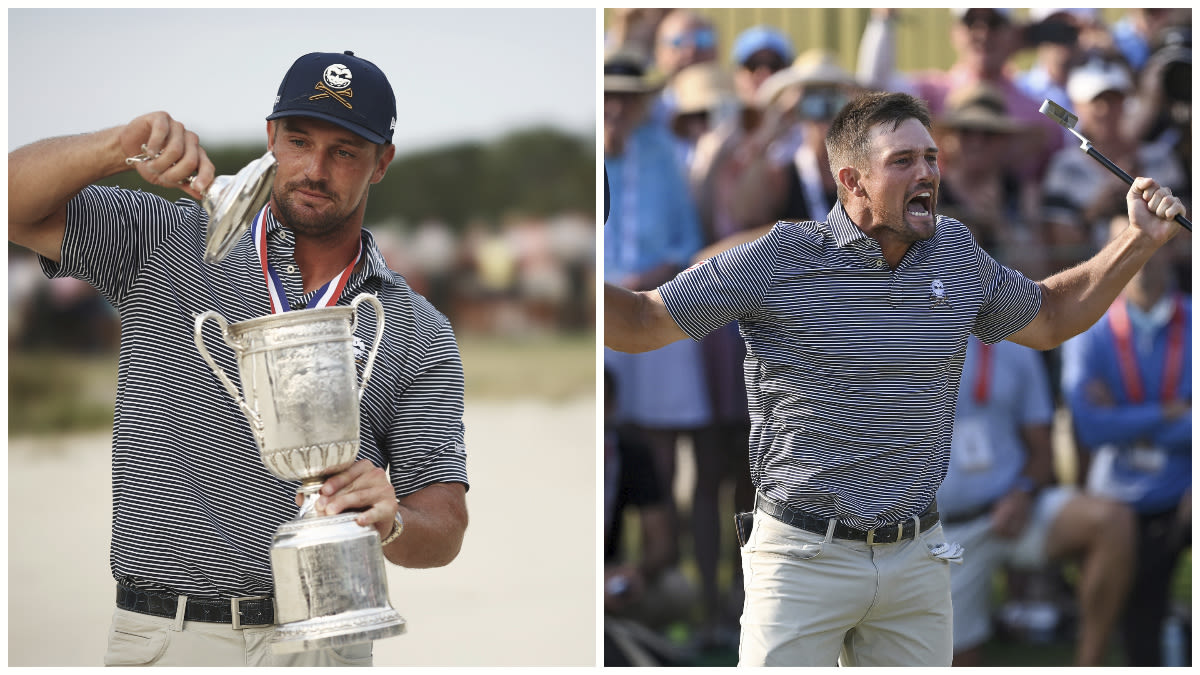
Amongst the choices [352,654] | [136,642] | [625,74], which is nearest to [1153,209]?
[352,654]

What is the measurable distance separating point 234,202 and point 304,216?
1.57 feet

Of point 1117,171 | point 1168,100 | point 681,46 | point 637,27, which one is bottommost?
point 1117,171

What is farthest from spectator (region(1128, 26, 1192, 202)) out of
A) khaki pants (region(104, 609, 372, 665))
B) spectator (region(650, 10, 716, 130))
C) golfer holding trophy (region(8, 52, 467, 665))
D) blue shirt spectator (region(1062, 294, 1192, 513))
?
khaki pants (region(104, 609, 372, 665))

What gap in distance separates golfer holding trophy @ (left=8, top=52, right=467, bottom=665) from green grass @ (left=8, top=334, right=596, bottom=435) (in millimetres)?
5048

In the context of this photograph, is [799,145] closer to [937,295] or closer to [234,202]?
[937,295]

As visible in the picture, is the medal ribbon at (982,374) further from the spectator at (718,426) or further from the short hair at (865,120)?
the short hair at (865,120)

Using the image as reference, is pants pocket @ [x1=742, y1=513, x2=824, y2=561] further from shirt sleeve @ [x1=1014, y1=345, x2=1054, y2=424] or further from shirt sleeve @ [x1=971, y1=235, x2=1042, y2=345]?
shirt sleeve @ [x1=1014, y1=345, x2=1054, y2=424]

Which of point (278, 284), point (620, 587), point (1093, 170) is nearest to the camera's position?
point (278, 284)

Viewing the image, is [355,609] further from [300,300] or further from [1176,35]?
[1176,35]

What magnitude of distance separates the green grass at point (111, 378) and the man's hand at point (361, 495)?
5.39 metres

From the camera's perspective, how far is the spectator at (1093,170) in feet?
18.0

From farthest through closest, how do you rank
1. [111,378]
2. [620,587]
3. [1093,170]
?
1. [111,378]
2. [1093,170]
3. [620,587]

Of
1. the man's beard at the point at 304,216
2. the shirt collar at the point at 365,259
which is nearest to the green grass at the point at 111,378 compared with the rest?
the shirt collar at the point at 365,259

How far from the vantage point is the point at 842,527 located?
326 centimetres
